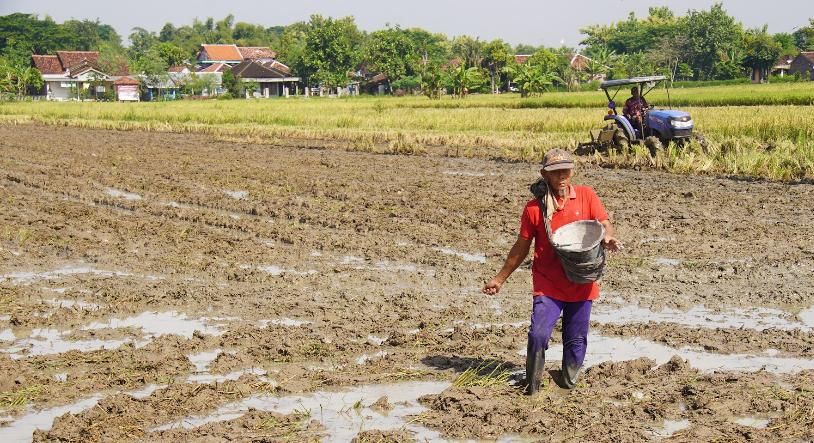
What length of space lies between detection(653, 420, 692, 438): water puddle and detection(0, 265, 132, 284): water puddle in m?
5.46

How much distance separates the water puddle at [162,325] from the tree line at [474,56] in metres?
44.6

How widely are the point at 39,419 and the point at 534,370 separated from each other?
2600mm

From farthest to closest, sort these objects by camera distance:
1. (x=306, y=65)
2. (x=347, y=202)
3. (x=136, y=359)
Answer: (x=306, y=65)
(x=347, y=202)
(x=136, y=359)

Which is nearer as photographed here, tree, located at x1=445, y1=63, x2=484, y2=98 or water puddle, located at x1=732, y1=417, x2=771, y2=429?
water puddle, located at x1=732, y1=417, x2=771, y2=429

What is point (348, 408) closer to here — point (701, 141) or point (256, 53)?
point (701, 141)

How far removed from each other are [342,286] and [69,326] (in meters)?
2.23

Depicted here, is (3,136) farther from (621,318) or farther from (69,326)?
(621,318)

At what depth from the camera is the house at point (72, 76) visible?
80.6m

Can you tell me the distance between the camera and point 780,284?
8062mm

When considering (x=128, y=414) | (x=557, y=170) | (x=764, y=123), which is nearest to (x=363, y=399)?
(x=128, y=414)

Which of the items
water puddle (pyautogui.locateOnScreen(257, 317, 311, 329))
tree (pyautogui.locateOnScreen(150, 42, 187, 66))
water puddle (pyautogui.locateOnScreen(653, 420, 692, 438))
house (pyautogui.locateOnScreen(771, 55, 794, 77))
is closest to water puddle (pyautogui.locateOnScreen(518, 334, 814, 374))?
water puddle (pyautogui.locateOnScreen(653, 420, 692, 438))

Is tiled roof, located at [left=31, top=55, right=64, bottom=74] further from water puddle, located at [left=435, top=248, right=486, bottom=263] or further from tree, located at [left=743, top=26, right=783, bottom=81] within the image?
water puddle, located at [left=435, top=248, right=486, bottom=263]

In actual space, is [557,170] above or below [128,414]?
above

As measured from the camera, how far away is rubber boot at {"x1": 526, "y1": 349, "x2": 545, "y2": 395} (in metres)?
5.31
